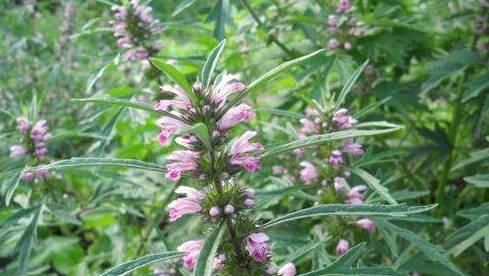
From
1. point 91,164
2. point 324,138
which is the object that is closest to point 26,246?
point 91,164

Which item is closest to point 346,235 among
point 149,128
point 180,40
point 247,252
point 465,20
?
point 247,252

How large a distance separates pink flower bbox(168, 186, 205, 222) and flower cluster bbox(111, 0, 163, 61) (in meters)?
1.60

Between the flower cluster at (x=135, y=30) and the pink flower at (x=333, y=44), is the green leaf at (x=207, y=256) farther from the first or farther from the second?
the pink flower at (x=333, y=44)

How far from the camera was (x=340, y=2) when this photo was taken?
3.40 meters

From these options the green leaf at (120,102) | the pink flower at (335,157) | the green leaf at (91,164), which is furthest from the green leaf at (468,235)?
the green leaf at (120,102)

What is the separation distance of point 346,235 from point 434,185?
1941mm

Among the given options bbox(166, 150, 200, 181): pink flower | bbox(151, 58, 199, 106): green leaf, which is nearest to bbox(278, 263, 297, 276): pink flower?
bbox(166, 150, 200, 181): pink flower

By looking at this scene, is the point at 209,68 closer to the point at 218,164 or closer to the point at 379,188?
the point at 218,164

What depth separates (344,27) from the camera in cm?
349

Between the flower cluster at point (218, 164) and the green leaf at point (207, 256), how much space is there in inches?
5.4

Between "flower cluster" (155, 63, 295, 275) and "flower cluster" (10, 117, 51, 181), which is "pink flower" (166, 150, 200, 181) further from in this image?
"flower cluster" (10, 117, 51, 181)

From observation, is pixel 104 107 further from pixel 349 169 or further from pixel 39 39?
pixel 39 39

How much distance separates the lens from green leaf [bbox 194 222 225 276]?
1464 mm

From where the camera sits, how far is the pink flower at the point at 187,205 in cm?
176
